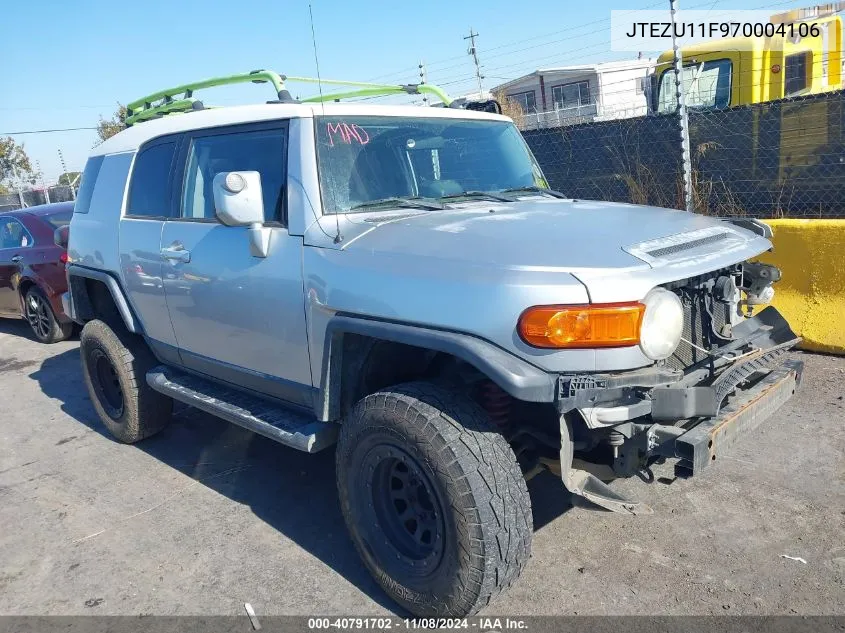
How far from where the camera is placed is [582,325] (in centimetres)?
243

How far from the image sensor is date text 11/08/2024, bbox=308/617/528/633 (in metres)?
2.79

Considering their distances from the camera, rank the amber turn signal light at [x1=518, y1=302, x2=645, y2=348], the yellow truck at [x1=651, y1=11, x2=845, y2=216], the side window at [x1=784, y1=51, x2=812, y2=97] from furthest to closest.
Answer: the side window at [x1=784, y1=51, x2=812, y2=97] → the yellow truck at [x1=651, y1=11, x2=845, y2=216] → the amber turn signal light at [x1=518, y1=302, x2=645, y2=348]

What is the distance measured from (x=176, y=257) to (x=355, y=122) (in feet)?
4.34

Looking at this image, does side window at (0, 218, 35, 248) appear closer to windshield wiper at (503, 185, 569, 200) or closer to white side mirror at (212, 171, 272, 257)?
white side mirror at (212, 171, 272, 257)

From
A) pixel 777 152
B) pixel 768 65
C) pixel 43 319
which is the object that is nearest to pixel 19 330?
pixel 43 319

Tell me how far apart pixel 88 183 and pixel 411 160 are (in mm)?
2859

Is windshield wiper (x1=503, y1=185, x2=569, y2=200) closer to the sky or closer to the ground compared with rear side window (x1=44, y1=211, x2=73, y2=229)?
closer to the sky

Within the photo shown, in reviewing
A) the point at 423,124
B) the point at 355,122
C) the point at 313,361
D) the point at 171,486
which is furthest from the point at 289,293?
the point at 171,486

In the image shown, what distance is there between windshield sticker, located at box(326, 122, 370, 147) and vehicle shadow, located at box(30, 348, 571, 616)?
6.50 ft

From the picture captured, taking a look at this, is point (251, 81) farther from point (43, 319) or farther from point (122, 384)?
point (43, 319)

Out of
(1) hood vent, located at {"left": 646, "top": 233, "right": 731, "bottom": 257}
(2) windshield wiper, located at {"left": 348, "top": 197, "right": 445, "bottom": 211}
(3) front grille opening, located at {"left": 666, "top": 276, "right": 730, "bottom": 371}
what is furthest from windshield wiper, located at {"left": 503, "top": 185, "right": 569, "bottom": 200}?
(3) front grille opening, located at {"left": 666, "top": 276, "right": 730, "bottom": 371}

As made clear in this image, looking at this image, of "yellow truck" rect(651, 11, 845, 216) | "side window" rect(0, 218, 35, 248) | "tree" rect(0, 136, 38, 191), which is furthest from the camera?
"tree" rect(0, 136, 38, 191)

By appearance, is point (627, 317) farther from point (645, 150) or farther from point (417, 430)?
point (645, 150)

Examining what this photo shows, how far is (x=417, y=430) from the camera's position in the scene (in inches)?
104
